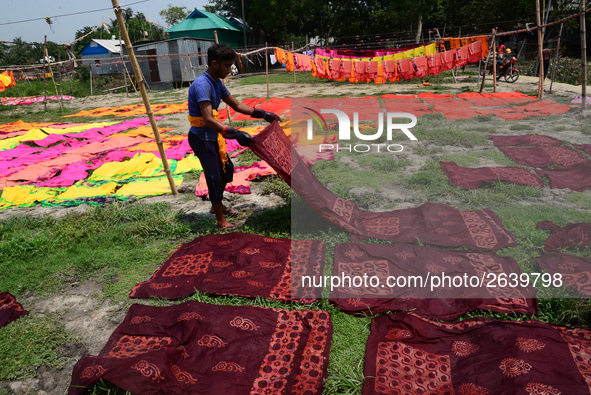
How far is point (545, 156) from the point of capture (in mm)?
5211

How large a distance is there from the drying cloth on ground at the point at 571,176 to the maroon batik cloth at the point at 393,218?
142 centimetres

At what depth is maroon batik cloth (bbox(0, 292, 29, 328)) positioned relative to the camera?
262 centimetres

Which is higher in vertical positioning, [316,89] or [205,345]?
[316,89]

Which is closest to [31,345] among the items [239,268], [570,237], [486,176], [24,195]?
[239,268]

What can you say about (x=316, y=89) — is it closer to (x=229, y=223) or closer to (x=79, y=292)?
(x=229, y=223)

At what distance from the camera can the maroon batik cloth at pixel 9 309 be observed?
2619mm

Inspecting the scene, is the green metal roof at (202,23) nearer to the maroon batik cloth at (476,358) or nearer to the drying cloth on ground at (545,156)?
the drying cloth on ground at (545,156)

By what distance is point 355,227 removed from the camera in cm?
356

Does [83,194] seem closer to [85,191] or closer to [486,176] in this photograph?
[85,191]

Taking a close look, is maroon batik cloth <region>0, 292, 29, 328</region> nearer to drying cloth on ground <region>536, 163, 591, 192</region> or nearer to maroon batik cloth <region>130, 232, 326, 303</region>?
maroon batik cloth <region>130, 232, 326, 303</region>

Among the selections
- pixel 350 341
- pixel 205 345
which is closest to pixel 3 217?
pixel 205 345

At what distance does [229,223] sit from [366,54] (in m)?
19.0

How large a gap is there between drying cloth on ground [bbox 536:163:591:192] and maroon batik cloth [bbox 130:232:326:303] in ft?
10.6

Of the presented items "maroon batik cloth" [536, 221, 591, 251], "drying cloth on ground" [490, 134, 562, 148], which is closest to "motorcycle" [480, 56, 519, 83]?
"drying cloth on ground" [490, 134, 562, 148]
